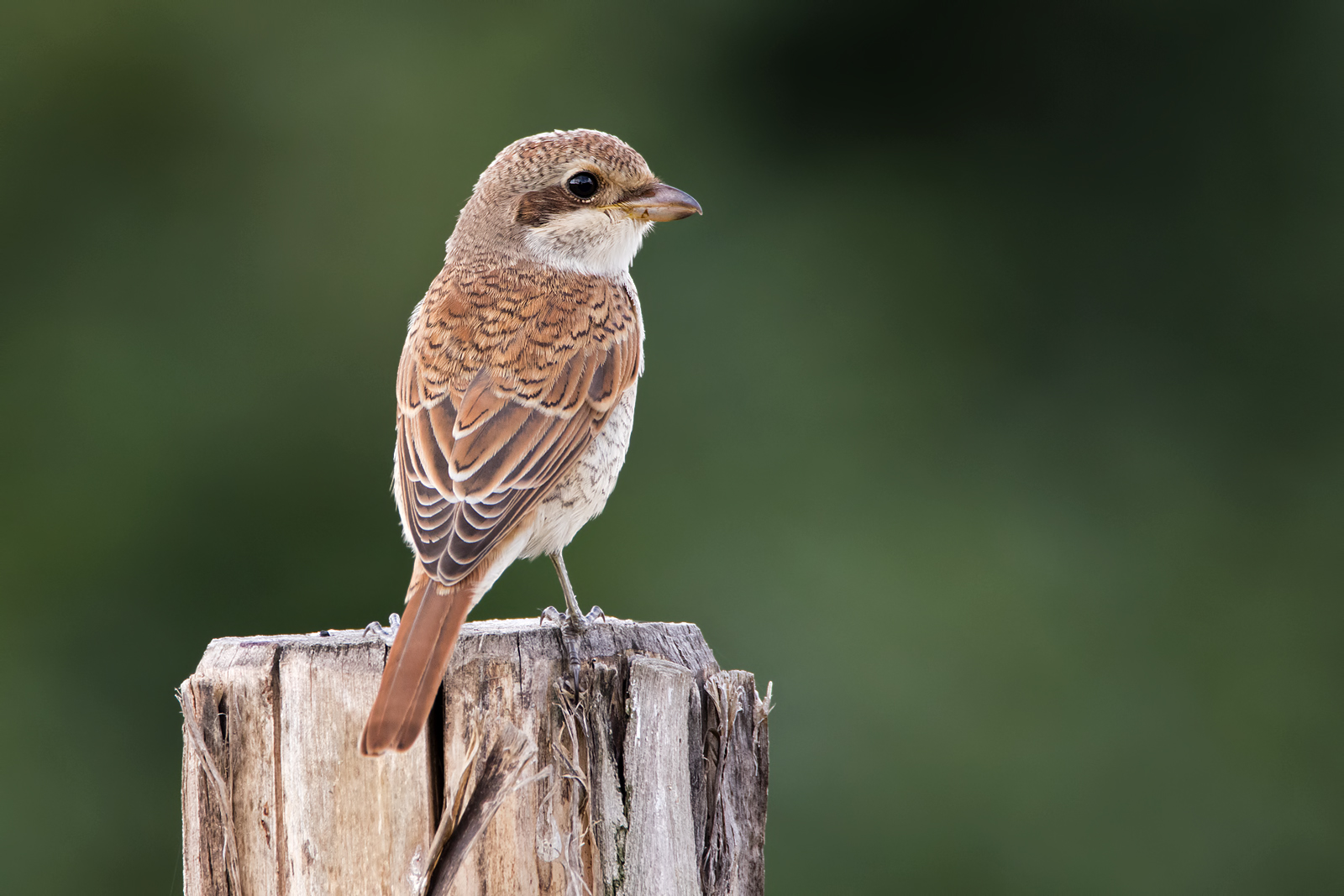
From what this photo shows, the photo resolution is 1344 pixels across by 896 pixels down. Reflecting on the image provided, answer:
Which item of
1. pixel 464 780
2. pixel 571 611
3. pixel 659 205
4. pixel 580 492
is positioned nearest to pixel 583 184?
pixel 659 205

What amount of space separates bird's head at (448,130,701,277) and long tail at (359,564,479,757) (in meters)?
1.51

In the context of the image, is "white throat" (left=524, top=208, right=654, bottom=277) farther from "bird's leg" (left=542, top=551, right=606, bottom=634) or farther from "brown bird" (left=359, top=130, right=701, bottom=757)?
"bird's leg" (left=542, top=551, right=606, bottom=634)

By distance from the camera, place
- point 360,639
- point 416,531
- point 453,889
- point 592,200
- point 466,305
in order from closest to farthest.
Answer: point 453,889, point 360,639, point 416,531, point 466,305, point 592,200

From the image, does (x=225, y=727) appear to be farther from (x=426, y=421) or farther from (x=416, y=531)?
(x=426, y=421)

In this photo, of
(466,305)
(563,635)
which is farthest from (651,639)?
(466,305)

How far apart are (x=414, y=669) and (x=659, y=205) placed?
1860 mm

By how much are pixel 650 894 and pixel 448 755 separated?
418 millimetres

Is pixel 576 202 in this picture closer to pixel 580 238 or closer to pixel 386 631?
pixel 580 238

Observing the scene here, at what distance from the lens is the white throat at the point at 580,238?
144 inches

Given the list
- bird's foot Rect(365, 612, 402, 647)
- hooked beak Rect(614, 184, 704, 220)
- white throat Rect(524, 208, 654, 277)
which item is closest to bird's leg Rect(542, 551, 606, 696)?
bird's foot Rect(365, 612, 402, 647)

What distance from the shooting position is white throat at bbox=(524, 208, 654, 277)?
366 centimetres

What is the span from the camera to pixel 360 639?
2.43 m

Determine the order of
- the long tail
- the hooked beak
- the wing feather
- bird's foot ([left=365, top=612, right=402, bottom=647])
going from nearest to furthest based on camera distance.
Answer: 1. the long tail
2. bird's foot ([left=365, top=612, right=402, bottom=647])
3. the wing feather
4. the hooked beak

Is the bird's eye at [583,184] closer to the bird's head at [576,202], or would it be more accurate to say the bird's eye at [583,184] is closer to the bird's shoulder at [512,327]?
the bird's head at [576,202]
